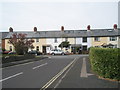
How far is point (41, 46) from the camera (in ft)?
190

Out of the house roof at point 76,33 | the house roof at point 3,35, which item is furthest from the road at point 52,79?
the house roof at point 3,35

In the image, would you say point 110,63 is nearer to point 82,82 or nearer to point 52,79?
point 82,82

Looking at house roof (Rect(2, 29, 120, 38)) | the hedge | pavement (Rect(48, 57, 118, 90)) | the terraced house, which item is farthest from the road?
house roof (Rect(2, 29, 120, 38))

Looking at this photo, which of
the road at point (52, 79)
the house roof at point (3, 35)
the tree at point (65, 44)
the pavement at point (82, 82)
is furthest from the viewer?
the house roof at point (3, 35)

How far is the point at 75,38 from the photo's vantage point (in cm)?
5703

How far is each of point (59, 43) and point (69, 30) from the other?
6.54 m

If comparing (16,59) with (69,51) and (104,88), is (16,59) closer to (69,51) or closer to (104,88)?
(104,88)

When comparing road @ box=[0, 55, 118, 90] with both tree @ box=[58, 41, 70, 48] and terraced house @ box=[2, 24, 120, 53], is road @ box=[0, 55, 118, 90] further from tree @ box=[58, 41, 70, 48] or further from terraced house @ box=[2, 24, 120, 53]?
terraced house @ box=[2, 24, 120, 53]

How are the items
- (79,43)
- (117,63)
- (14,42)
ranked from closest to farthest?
(117,63) < (14,42) < (79,43)

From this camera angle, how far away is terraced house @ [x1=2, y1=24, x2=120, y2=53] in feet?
183

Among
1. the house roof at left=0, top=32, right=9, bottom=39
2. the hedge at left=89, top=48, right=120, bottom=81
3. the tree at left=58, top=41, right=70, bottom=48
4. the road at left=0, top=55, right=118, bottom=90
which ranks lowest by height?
the road at left=0, top=55, right=118, bottom=90

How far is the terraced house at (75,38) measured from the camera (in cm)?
5572

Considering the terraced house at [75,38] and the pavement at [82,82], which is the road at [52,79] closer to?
the pavement at [82,82]

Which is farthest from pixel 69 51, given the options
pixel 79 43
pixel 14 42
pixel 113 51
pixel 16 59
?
pixel 113 51
